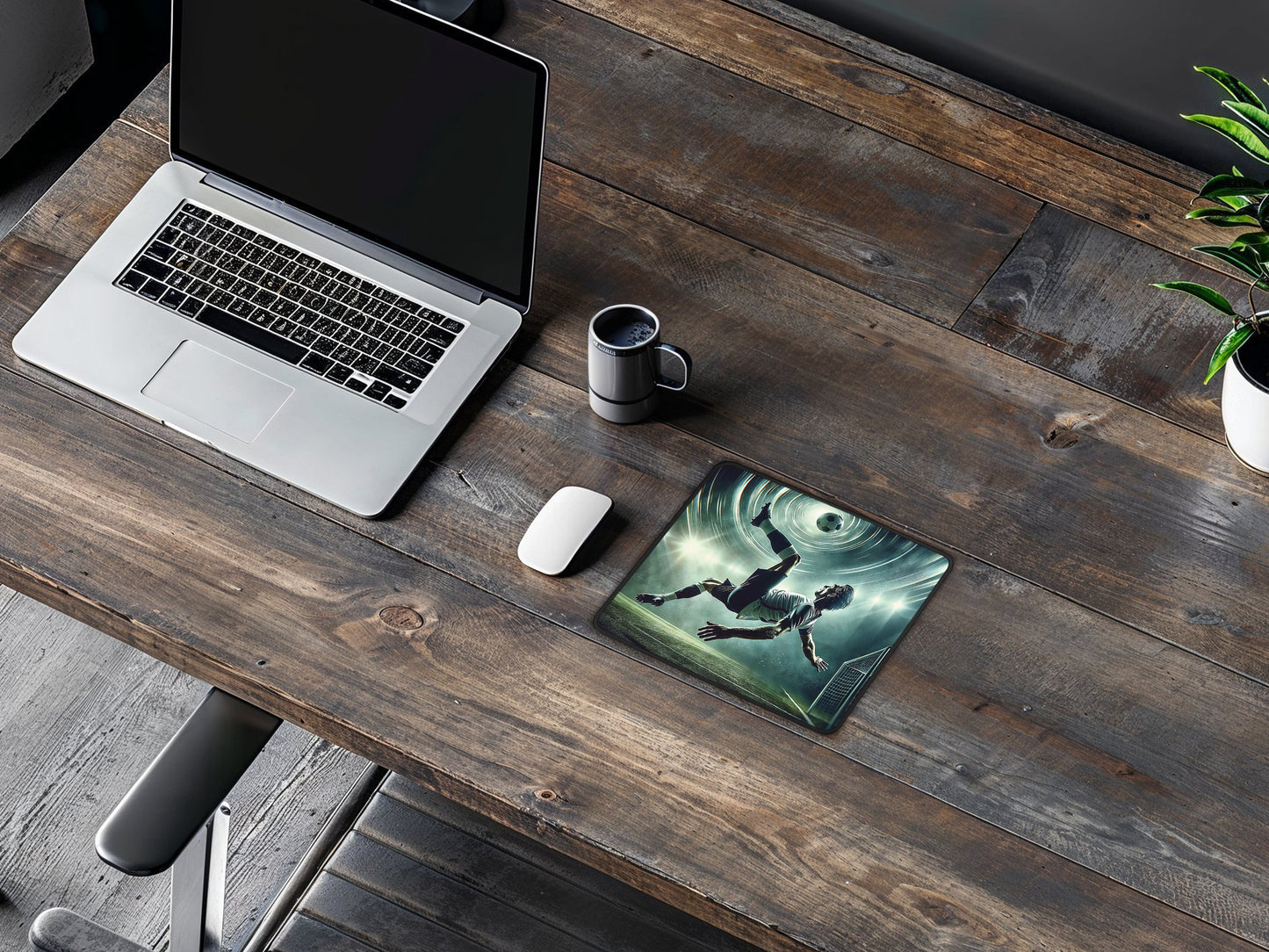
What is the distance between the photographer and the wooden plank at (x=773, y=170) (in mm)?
1378

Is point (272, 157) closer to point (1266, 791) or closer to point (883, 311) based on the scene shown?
point (883, 311)

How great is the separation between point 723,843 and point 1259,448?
24.2 inches

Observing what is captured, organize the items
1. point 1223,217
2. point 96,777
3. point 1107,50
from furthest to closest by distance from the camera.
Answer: point 96,777 → point 1107,50 → point 1223,217

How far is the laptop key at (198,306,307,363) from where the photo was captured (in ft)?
4.16

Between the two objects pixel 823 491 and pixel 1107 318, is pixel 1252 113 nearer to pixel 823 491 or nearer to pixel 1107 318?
pixel 1107 318

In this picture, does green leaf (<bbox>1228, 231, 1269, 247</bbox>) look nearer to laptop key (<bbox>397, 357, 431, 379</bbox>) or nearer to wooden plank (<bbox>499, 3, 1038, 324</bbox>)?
wooden plank (<bbox>499, 3, 1038, 324</bbox>)

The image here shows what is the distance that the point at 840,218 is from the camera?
1404 mm

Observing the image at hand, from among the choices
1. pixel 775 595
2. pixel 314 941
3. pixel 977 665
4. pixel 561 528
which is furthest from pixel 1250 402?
pixel 314 941

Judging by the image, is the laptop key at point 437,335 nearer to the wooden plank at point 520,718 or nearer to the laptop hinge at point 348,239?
the laptop hinge at point 348,239

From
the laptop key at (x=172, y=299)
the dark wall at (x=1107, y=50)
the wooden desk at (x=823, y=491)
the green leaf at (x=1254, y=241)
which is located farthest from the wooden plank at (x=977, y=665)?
the dark wall at (x=1107, y=50)

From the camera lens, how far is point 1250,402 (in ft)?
3.92

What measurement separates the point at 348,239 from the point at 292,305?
87 mm

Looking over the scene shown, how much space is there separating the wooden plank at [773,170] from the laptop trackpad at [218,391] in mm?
329

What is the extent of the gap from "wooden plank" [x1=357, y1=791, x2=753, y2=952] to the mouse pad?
28 centimetres
